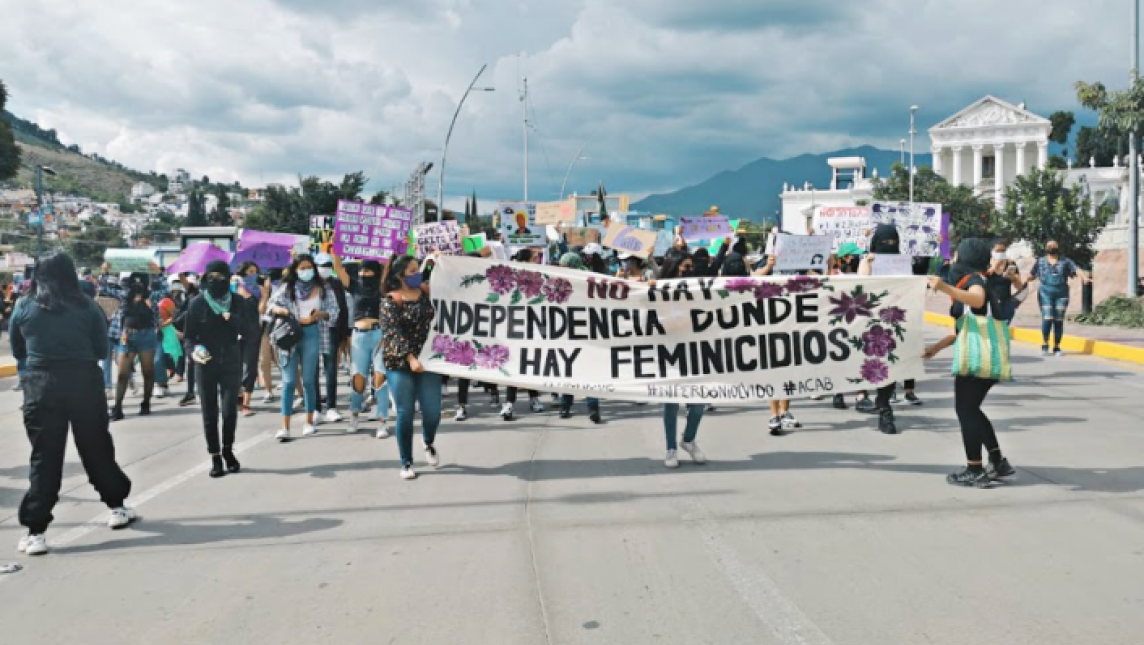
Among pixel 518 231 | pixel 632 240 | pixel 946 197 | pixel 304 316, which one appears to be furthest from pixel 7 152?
pixel 304 316

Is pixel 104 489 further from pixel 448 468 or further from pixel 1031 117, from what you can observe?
pixel 1031 117

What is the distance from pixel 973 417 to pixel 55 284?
6.51 meters

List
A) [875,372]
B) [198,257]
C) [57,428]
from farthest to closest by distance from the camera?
[198,257] < [875,372] < [57,428]

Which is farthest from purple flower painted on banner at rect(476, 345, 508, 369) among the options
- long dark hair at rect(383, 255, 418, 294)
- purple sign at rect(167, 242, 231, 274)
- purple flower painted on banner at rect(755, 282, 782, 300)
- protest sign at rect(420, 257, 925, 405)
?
purple sign at rect(167, 242, 231, 274)

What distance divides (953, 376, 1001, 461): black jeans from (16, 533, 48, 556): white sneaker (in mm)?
6337

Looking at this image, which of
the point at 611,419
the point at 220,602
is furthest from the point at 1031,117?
the point at 220,602

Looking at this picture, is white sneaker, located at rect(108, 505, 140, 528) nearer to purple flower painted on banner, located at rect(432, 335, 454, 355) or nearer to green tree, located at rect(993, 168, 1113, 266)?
purple flower painted on banner, located at rect(432, 335, 454, 355)

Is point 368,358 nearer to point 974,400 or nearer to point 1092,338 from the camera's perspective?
point 974,400

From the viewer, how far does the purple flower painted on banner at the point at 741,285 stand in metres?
7.73

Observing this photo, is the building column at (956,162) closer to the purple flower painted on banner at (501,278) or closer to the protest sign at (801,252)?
the protest sign at (801,252)

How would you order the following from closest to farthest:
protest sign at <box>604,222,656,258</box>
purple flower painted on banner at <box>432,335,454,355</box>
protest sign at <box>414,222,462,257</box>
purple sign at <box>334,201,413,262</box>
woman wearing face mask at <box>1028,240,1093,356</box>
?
purple flower painted on banner at <box>432,335,454,355</box>
purple sign at <box>334,201,413,262</box>
protest sign at <box>414,222,462,257</box>
protest sign at <box>604,222,656,258</box>
woman wearing face mask at <box>1028,240,1093,356</box>

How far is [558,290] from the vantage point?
26.1 ft

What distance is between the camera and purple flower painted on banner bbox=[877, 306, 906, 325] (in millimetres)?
7496

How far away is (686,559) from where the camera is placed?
534 centimetres
